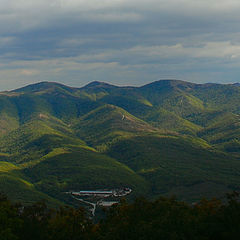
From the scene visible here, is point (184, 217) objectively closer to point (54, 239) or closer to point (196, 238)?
point (196, 238)

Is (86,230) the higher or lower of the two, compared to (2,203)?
lower

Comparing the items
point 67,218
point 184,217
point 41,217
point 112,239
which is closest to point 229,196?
point 184,217

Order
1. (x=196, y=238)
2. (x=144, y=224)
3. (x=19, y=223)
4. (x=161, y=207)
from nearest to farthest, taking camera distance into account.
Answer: (x=196, y=238)
(x=144, y=224)
(x=19, y=223)
(x=161, y=207)

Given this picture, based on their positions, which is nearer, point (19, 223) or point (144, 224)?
point (144, 224)

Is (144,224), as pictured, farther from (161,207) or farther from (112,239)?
(161,207)

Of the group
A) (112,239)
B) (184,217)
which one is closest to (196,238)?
(184,217)

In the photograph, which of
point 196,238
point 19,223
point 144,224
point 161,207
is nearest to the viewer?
point 196,238
